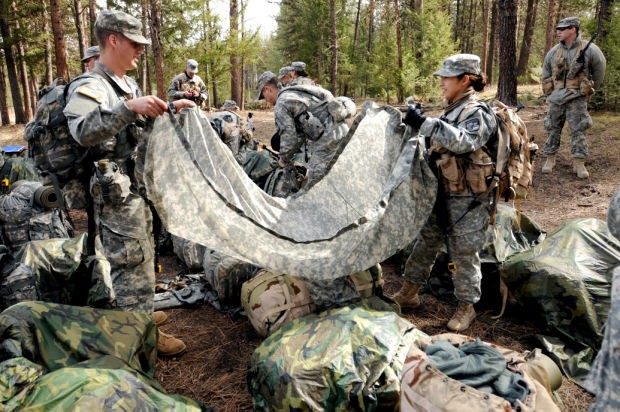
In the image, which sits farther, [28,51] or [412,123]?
[28,51]

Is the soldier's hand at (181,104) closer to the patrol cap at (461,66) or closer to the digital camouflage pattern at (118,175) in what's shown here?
the digital camouflage pattern at (118,175)

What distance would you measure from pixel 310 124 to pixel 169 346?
3.36 m

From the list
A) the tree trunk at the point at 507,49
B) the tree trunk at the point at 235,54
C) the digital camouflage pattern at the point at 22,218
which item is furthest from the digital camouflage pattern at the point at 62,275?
the tree trunk at the point at 235,54

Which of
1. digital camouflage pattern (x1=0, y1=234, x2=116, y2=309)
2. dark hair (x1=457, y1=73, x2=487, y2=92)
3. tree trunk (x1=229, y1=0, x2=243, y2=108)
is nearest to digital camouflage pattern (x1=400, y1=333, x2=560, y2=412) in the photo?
dark hair (x1=457, y1=73, x2=487, y2=92)

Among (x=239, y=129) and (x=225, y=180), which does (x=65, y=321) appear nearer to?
(x=225, y=180)

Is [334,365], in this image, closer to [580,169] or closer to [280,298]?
[280,298]

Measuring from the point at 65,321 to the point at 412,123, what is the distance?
98.3 inches

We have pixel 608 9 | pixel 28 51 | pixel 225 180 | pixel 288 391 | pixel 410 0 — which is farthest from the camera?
pixel 410 0

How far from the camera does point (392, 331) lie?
2469 mm

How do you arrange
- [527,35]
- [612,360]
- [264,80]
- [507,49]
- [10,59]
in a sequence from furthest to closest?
[527,35]
[10,59]
[507,49]
[264,80]
[612,360]

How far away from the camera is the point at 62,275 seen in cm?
336

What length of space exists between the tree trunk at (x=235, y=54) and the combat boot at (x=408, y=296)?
17.3 m

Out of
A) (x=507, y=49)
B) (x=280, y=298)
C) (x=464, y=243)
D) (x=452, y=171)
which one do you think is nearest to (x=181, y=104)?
(x=280, y=298)

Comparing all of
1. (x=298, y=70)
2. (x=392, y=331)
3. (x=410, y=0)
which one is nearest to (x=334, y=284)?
(x=392, y=331)
